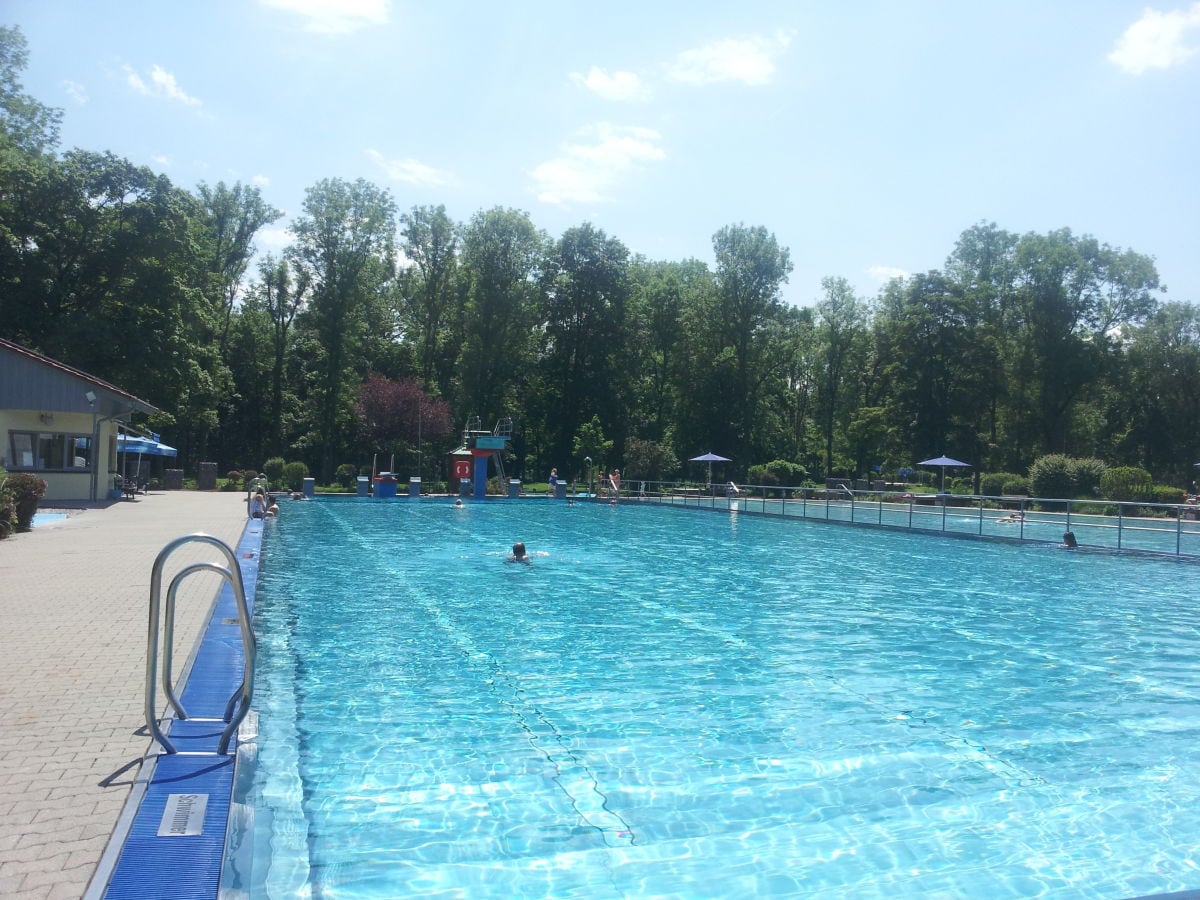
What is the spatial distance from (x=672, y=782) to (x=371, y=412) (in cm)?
3894

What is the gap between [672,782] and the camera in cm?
519

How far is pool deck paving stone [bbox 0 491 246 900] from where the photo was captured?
3.24 meters

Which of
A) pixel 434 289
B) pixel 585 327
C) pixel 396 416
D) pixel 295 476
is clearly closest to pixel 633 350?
pixel 585 327

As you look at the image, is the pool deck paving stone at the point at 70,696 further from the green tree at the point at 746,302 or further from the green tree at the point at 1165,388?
the green tree at the point at 1165,388

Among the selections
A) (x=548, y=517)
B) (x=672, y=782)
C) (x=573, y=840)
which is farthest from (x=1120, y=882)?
(x=548, y=517)

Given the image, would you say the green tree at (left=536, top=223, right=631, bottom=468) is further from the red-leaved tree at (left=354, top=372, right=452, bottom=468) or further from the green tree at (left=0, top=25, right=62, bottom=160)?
the green tree at (left=0, top=25, right=62, bottom=160)

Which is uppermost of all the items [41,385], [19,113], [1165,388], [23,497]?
[19,113]

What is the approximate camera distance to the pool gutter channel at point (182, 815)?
3.04 meters

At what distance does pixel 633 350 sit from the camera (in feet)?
171

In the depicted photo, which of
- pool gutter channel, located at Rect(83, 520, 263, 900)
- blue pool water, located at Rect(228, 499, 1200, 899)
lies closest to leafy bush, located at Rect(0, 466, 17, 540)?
blue pool water, located at Rect(228, 499, 1200, 899)

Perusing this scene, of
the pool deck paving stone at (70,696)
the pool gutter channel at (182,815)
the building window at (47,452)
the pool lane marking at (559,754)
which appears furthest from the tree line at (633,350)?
the pool gutter channel at (182,815)

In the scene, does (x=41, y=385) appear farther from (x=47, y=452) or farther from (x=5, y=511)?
(x=5, y=511)

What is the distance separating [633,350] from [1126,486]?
2830cm

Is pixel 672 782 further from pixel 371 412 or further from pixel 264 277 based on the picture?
pixel 264 277
